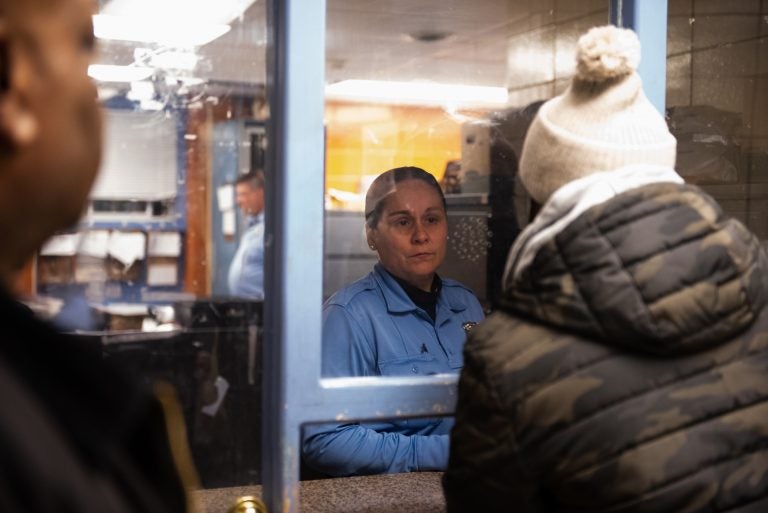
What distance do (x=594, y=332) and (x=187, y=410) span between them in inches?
29.8

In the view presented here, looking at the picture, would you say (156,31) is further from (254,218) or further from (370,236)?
(370,236)

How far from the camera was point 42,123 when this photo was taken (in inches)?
27.6

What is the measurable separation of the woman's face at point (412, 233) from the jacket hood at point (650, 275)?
152 centimetres

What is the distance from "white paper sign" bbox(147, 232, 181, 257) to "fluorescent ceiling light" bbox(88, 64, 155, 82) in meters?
0.30

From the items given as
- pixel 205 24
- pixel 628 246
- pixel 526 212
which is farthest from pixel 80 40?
pixel 526 212

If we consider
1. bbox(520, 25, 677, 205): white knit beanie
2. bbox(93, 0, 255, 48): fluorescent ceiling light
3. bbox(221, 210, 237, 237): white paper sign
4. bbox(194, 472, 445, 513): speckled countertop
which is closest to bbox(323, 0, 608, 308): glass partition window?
bbox(194, 472, 445, 513): speckled countertop

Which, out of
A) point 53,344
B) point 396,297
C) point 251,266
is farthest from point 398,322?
point 53,344

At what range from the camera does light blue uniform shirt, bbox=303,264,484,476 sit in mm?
2346

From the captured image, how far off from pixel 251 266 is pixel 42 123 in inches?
37.9

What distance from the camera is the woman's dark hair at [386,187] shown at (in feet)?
9.64

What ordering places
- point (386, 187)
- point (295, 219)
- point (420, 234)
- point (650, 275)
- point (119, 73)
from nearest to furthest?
point (650, 275), point (295, 219), point (119, 73), point (420, 234), point (386, 187)

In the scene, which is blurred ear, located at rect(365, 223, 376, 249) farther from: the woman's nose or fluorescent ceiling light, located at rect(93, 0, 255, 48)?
fluorescent ceiling light, located at rect(93, 0, 255, 48)

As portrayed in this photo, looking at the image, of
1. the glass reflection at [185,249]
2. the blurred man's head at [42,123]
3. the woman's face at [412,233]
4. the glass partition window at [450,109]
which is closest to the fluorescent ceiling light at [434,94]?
the glass partition window at [450,109]

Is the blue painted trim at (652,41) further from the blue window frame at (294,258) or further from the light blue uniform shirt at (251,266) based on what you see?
the light blue uniform shirt at (251,266)
